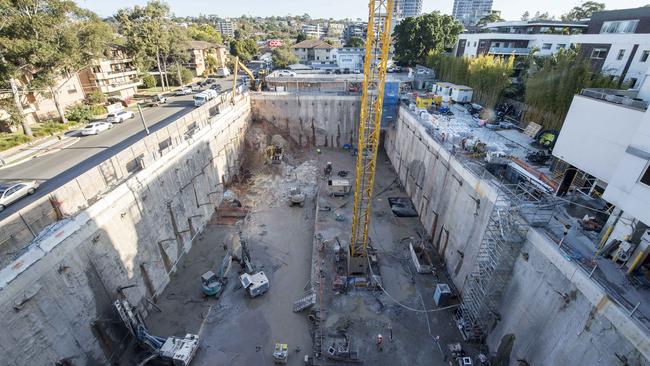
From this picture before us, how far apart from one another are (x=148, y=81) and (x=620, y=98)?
64354 mm

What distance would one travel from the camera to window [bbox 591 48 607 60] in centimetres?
3212

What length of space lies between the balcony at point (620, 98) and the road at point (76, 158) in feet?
105

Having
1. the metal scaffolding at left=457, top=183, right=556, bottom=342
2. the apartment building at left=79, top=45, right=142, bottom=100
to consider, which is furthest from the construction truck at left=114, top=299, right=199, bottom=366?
the apartment building at left=79, top=45, right=142, bottom=100

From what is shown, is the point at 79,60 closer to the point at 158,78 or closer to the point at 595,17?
the point at 158,78

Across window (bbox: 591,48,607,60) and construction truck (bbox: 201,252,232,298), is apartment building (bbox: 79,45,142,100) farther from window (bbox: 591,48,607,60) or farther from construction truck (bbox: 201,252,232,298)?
window (bbox: 591,48,607,60)

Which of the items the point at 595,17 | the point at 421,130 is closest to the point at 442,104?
the point at 421,130

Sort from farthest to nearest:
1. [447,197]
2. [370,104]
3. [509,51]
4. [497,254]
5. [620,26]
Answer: [509,51], [620,26], [447,197], [370,104], [497,254]

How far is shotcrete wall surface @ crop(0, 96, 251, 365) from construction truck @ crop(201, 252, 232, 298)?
3.30 metres

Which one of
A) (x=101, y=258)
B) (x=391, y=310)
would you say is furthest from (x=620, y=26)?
(x=101, y=258)

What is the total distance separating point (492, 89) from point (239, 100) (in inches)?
1285

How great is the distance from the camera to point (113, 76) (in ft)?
150

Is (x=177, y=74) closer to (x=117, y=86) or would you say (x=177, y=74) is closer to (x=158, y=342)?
(x=117, y=86)

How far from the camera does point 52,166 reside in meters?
22.8

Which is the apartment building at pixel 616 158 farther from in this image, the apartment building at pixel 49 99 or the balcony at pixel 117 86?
the balcony at pixel 117 86
